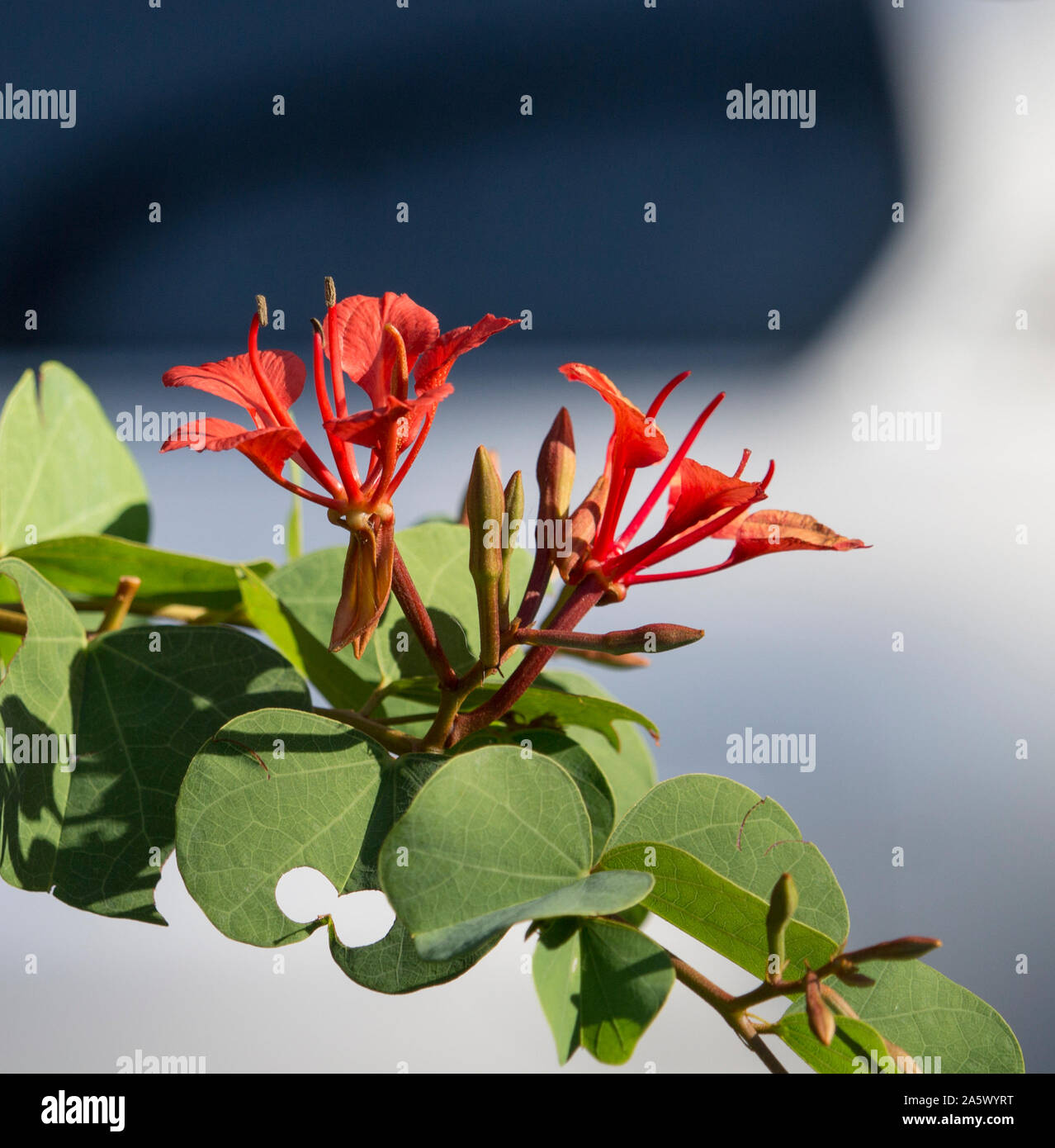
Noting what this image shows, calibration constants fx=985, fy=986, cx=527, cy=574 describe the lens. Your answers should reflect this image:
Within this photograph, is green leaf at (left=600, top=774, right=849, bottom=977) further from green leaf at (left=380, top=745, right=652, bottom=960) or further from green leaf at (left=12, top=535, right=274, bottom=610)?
green leaf at (left=12, top=535, right=274, bottom=610)

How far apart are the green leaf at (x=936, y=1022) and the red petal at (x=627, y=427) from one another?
0.16 metres

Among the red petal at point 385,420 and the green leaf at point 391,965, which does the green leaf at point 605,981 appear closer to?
the green leaf at point 391,965

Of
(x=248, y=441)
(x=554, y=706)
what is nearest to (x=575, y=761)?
(x=554, y=706)

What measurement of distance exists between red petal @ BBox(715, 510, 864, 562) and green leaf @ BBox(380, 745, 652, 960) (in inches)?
3.4

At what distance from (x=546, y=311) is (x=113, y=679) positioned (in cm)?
183

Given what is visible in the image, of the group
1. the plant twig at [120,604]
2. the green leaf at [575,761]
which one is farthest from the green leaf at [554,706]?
the plant twig at [120,604]

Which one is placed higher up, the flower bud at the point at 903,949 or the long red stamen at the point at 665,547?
the long red stamen at the point at 665,547

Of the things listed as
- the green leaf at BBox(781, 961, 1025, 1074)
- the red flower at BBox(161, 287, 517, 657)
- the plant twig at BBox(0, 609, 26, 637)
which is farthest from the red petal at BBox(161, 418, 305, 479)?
the green leaf at BBox(781, 961, 1025, 1074)

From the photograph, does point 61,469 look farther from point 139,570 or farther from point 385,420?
point 385,420

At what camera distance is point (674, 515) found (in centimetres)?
28

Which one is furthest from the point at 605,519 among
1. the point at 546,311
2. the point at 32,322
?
the point at 32,322

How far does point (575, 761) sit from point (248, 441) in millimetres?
131

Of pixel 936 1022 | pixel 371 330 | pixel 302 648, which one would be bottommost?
pixel 936 1022

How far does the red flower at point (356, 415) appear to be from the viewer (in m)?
0.25
